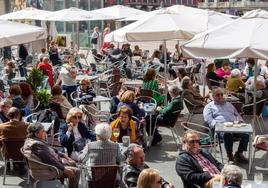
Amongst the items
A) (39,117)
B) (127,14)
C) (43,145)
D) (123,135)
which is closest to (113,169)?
(43,145)

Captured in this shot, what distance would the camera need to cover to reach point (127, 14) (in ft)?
65.7

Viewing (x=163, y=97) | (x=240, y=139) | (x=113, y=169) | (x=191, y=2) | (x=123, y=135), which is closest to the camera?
(x=113, y=169)

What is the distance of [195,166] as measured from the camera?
598cm

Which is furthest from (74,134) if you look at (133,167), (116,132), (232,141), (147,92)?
(147,92)

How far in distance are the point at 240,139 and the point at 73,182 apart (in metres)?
2.95

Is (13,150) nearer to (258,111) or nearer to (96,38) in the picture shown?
(258,111)

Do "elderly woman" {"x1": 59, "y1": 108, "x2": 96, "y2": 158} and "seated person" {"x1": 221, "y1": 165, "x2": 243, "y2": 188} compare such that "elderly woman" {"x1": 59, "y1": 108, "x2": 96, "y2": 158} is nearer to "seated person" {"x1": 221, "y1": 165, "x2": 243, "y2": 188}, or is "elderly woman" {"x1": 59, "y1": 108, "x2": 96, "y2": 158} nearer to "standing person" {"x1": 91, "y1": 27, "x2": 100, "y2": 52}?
"seated person" {"x1": 221, "y1": 165, "x2": 243, "y2": 188}

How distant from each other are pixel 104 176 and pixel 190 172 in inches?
38.4

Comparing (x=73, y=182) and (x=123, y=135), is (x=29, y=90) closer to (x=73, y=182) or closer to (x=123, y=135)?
(x=123, y=135)

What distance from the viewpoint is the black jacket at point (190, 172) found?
5.81 meters

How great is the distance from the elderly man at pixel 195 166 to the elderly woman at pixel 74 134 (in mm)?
1735

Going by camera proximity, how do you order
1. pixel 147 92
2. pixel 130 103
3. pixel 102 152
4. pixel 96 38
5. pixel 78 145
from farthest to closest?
1. pixel 96 38
2. pixel 147 92
3. pixel 130 103
4. pixel 78 145
5. pixel 102 152

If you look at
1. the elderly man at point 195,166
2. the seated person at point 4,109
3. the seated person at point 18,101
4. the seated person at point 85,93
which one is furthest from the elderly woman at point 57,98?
the elderly man at point 195,166

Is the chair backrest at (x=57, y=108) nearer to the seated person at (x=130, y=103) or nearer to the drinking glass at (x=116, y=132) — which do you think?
the seated person at (x=130, y=103)
